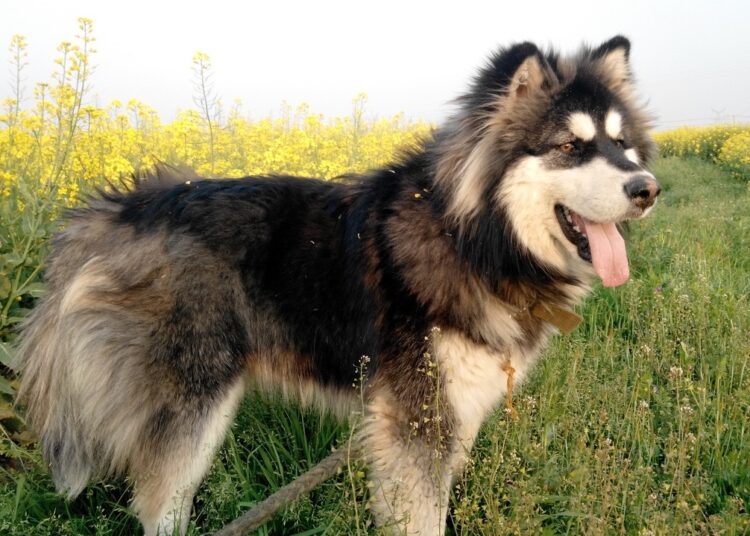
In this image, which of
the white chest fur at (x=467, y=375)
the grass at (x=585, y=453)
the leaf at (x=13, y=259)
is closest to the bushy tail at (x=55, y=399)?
the grass at (x=585, y=453)

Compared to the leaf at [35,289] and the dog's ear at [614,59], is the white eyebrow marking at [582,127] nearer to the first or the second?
the dog's ear at [614,59]

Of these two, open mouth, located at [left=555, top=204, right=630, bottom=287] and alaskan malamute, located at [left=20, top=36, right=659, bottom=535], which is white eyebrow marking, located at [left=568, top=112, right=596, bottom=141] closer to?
alaskan malamute, located at [left=20, top=36, right=659, bottom=535]

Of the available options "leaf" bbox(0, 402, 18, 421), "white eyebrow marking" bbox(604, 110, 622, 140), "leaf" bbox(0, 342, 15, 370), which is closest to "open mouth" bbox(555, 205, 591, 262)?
"white eyebrow marking" bbox(604, 110, 622, 140)

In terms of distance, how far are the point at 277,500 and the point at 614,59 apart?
268cm

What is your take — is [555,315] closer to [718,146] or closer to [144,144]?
[144,144]

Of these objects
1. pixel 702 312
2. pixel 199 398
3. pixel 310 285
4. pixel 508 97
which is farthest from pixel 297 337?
pixel 702 312

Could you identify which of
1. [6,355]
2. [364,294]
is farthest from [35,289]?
[364,294]

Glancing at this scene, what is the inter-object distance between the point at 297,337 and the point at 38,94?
3.01 meters

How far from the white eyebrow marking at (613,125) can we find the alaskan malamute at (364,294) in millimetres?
11

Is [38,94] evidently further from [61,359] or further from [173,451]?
[173,451]

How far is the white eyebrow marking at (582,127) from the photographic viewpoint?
2588 millimetres

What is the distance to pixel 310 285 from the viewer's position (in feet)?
9.10

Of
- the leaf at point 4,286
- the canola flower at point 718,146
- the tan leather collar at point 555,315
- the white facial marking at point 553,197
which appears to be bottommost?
the canola flower at point 718,146

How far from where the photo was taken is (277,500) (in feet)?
6.60
